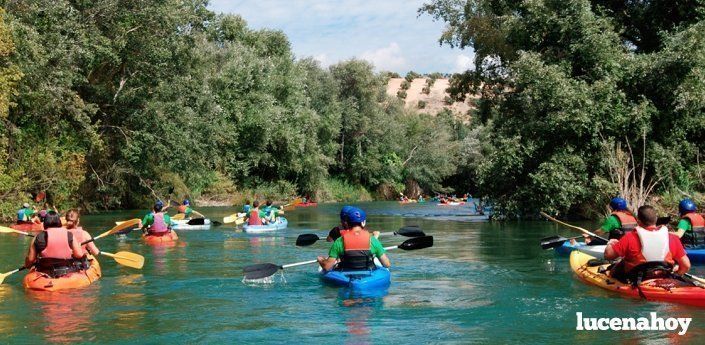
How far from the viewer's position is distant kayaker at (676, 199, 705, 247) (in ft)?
42.1

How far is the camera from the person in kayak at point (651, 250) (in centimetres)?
931

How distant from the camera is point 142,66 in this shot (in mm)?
31953

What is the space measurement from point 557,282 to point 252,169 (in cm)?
3782

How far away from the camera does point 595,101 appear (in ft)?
74.4

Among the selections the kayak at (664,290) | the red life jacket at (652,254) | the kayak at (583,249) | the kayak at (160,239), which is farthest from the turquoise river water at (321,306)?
the kayak at (160,239)

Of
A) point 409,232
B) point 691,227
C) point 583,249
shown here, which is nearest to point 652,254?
point 691,227

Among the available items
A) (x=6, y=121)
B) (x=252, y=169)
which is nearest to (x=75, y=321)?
(x=6, y=121)


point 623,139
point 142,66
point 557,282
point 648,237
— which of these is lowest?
point 557,282

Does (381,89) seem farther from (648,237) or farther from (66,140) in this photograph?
(648,237)

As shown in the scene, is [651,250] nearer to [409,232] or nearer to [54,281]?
[409,232]

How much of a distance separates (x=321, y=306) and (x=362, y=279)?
3.45 feet

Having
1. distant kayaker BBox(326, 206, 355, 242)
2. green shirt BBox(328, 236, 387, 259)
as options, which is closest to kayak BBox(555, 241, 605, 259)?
green shirt BBox(328, 236, 387, 259)

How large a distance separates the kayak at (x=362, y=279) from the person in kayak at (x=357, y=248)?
0.12 m

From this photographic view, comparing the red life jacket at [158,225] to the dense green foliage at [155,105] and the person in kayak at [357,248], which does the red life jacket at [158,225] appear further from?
the person in kayak at [357,248]
